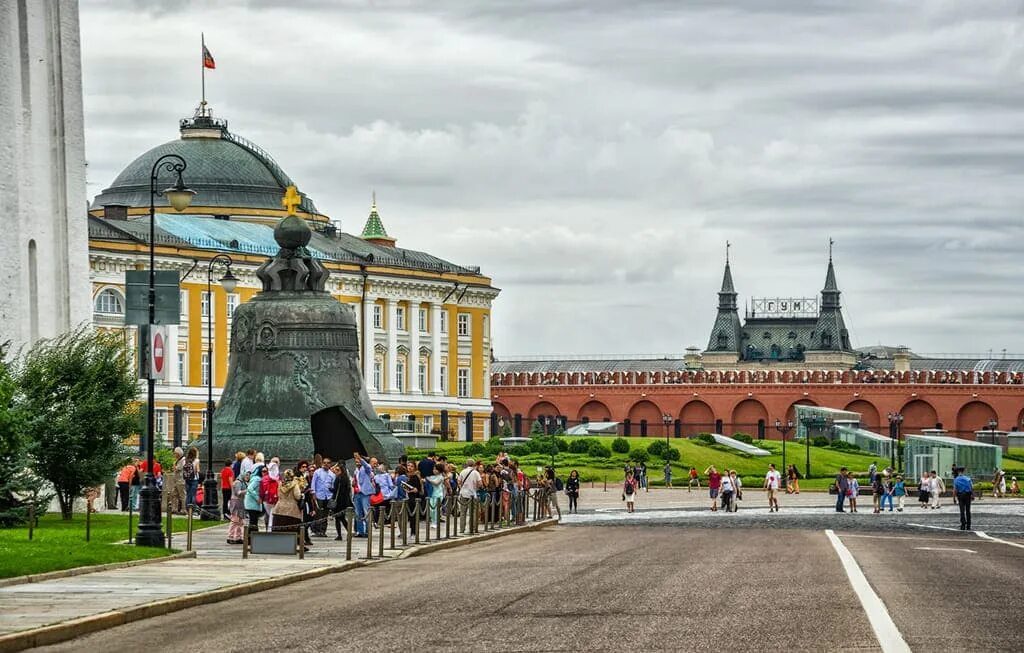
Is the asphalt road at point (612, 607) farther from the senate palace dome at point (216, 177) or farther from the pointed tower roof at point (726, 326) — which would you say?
the pointed tower roof at point (726, 326)

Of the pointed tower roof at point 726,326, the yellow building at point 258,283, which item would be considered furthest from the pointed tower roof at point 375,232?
the pointed tower roof at point 726,326

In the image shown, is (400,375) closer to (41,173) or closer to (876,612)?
(41,173)

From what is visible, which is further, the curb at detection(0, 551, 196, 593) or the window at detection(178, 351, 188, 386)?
the window at detection(178, 351, 188, 386)

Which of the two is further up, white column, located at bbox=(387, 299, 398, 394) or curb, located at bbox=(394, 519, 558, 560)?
white column, located at bbox=(387, 299, 398, 394)

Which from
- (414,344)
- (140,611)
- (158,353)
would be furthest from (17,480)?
(414,344)

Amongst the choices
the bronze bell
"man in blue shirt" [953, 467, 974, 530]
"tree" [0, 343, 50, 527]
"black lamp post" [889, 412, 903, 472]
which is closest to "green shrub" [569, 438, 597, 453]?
"black lamp post" [889, 412, 903, 472]

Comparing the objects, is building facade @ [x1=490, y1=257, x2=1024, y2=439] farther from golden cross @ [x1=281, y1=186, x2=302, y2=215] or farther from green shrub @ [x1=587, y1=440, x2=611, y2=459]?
golden cross @ [x1=281, y1=186, x2=302, y2=215]

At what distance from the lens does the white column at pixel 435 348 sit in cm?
11619

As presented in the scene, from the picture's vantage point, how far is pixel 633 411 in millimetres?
141125

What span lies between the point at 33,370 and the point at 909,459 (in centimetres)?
6231

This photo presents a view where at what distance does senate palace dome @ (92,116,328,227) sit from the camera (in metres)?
112

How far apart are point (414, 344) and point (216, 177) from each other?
587 inches

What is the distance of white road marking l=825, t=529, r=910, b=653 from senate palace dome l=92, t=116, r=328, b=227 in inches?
3462

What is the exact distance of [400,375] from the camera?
375 feet
